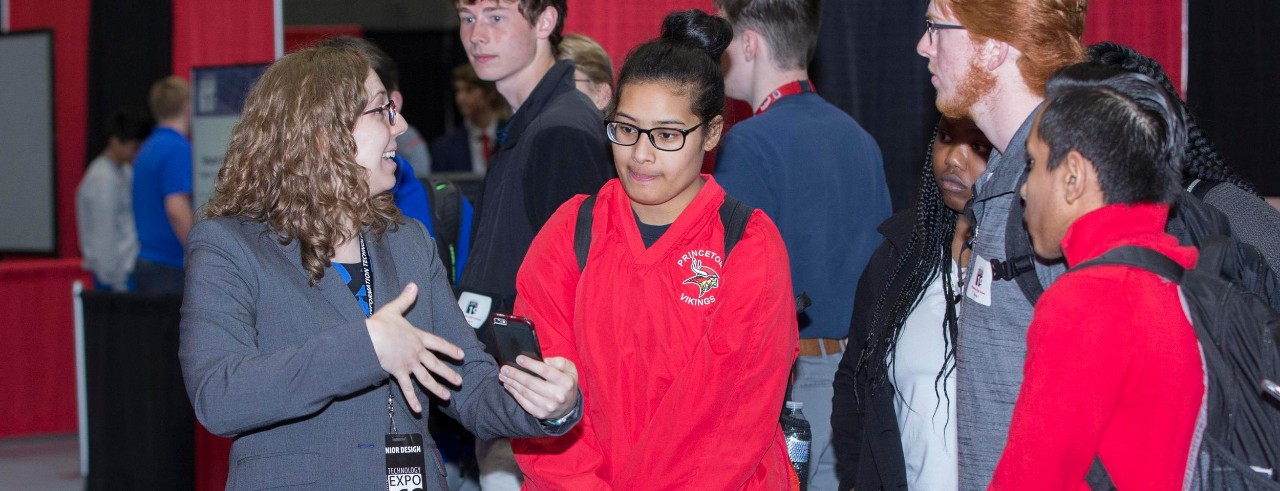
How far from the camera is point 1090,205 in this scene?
1.56 metres

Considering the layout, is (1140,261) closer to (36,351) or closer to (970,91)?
(970,91)

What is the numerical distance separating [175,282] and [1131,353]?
206 inches

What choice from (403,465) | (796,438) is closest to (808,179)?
(796,438)

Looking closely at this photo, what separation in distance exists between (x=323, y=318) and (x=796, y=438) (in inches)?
41.5

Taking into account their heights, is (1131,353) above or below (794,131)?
below

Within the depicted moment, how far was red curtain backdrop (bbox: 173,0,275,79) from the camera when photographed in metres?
6.09

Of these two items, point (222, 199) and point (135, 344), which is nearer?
point (222, 199)

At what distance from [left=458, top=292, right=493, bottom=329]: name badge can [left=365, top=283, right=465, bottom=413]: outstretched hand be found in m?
0.80

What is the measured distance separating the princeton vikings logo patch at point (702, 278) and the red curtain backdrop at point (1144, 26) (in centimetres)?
236

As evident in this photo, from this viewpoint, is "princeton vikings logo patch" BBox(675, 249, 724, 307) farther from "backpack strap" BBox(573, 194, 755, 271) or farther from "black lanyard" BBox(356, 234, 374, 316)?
"black lanyard" BBox(356, 234, 374, 316)

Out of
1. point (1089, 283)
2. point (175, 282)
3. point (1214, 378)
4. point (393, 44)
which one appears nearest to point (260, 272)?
point (1089, 283)

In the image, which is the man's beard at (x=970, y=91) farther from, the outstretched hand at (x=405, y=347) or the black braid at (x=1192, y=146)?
the outstretched hand at (x=405, y=347)


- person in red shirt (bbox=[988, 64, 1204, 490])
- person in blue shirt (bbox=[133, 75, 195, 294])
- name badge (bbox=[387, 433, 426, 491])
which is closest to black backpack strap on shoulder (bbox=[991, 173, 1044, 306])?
person in red shirt (bbox=[988, 64, 1204, 490])

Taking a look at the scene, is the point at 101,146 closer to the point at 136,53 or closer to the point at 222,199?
the point at 136,53
